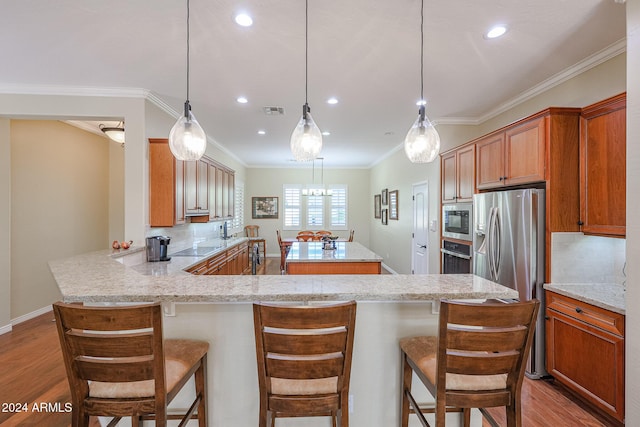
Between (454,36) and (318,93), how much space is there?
5.14 feet

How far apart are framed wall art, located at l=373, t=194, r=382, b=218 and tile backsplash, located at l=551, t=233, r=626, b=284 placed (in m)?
5.81

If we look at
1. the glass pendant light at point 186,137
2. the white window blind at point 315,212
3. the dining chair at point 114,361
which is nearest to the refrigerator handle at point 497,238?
the glass pendant light at point 186,137

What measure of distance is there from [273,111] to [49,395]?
3682mm

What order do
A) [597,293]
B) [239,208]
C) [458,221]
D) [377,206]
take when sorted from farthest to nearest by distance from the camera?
[377,206]
[239,208]
[458,221]
[597,293]

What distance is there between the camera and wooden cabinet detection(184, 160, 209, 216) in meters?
4.00

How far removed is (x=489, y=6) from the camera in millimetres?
1956

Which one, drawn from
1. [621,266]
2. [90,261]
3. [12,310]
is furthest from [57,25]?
[621,266]

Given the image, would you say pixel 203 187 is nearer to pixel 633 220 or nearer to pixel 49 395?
pixel 49 395

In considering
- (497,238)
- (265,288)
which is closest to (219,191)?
(265,288)

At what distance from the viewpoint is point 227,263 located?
4.89 meters

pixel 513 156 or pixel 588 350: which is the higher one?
pixel 513 156

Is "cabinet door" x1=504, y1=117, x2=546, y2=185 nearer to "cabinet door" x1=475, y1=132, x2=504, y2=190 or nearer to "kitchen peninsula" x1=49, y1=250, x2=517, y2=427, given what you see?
"cabinet door" x1=475, y1=132, x2=504, y2=190

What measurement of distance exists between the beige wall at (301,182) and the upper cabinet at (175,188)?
13.9ft

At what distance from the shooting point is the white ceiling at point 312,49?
6.59 feet
